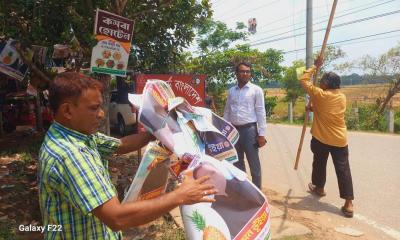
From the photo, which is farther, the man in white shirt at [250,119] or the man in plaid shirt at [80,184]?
the man in white shirt at [250,119]

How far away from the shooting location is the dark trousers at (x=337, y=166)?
15.4 ft

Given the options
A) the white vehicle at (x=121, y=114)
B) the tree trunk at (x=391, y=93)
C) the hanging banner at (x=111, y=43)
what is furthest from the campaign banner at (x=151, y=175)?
the tree trunk at (x=391, y=93)

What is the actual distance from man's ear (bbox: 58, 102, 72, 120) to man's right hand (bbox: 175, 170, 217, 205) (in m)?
0.56

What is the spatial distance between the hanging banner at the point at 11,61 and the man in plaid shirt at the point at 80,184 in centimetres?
400

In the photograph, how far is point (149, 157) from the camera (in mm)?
1809

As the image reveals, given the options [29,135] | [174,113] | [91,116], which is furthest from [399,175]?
[29,135]

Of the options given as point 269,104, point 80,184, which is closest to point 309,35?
point 269,104

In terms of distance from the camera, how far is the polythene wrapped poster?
1840mm

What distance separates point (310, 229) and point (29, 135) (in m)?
7.96

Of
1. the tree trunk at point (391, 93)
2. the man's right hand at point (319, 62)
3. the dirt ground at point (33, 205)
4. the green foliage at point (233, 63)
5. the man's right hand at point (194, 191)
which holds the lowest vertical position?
the dirt ground at point (33, 205)

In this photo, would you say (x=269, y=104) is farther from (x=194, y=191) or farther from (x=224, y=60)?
(x=194, y=191)

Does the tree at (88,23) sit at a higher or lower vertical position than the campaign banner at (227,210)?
higher

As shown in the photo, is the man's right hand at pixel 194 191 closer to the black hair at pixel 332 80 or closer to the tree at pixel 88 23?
the tree at pixel 88 23

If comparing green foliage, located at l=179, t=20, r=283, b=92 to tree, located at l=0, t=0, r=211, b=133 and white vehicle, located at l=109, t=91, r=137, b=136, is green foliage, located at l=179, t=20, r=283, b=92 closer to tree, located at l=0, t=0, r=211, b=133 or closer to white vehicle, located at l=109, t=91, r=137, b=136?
white vehicle, located at l=109, t=91, r=137, b=136
